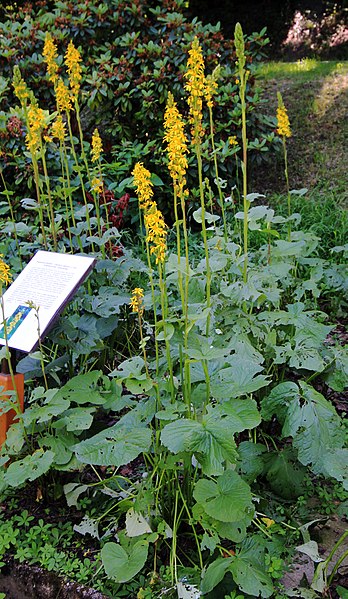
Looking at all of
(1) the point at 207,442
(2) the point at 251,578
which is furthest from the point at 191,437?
(2) the point at 251,578

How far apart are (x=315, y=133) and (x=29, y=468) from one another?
17.0ft

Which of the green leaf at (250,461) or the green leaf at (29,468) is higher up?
the green leaf at (29,468)

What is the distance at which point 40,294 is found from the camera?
2648 mm

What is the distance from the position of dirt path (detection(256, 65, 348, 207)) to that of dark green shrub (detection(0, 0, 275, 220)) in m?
0.47

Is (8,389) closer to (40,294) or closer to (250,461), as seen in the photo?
(40,294)

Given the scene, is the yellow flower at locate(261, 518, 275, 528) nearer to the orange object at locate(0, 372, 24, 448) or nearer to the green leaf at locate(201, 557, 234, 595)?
the green leaf at locate(201, 557, 234, 595)

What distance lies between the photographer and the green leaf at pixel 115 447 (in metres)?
2.02

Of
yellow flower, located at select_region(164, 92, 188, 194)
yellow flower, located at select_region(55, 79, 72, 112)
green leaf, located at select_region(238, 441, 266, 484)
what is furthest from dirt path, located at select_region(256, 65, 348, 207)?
yellow flower, located at select_region(164, 92, 188, 194)

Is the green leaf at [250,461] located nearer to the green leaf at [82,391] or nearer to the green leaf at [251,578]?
the green leaf at [251,578]

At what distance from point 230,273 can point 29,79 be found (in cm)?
348

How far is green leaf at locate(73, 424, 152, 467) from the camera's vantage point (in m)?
2.02

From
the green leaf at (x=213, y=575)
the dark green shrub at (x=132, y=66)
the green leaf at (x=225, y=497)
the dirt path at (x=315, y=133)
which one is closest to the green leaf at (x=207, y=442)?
the green leaf at (x=225, y=497)

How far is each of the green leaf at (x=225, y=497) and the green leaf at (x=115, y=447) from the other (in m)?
0.23

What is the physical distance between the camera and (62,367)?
Result: 9.92ft
